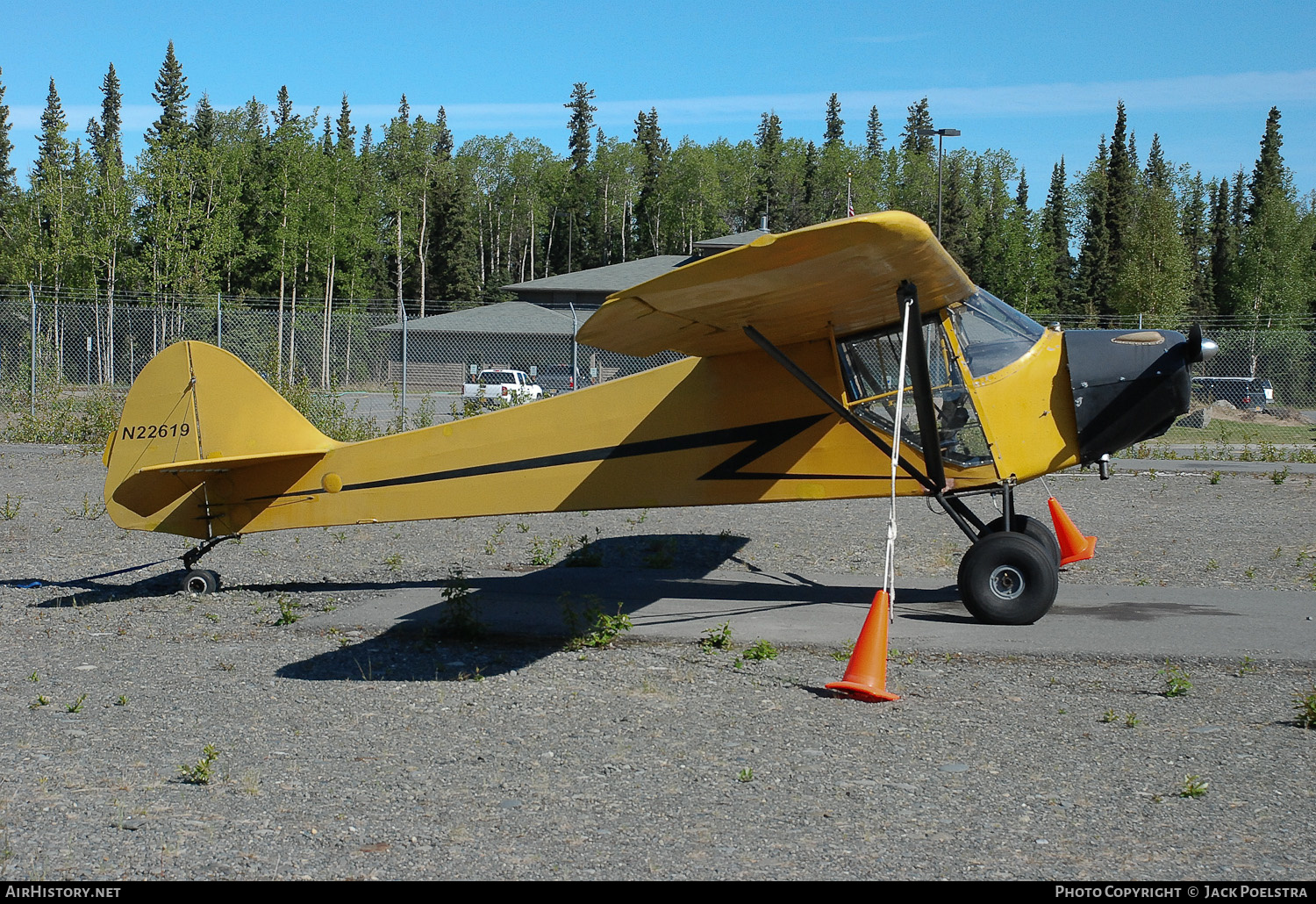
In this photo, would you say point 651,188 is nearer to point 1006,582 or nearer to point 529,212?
point 529,212

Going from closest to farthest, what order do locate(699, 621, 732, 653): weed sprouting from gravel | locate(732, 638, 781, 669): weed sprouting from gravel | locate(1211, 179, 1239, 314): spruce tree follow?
locate(732, 638, 781, 669): weed sprouting from gravel < locate(699, 621, 732, 653): weed sprouting from gravel < locate(1211, 179, 1239, 314): spruce tree

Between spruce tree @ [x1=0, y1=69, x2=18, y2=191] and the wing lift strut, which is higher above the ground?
spruce tree @ [x1=0, y1=69, x2=18, y2=191]

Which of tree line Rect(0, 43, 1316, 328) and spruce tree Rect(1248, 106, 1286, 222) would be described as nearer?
tree line Rect(0, 43, 1316, 328)

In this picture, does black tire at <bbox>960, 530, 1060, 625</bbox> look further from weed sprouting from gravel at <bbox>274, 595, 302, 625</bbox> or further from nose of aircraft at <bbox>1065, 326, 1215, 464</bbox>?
weed sprouting from gravel at <bbox>274, 595, 302, 625</bbox>

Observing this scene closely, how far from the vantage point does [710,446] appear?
7914mm

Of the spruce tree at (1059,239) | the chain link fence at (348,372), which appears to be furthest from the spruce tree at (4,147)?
the spruce tree at (1059,239)

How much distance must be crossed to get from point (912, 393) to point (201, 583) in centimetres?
618

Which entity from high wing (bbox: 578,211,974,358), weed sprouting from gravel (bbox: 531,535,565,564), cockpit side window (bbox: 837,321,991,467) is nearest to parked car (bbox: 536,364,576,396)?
weed sprouting from gravel (bbox: 531,535,565,564)

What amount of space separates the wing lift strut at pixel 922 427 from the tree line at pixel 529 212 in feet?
98.5

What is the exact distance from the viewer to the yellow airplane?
702cm

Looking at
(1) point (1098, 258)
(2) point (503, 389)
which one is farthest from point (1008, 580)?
(1) point (1098, 258)

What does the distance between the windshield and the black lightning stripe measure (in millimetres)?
1119

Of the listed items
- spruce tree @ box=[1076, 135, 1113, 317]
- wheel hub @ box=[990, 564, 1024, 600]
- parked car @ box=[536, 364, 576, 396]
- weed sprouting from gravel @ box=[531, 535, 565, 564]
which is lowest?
weed sprouting from gravel @ box=[531, 535, 565, 564]

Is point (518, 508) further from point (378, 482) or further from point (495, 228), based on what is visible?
point (495, 228)
